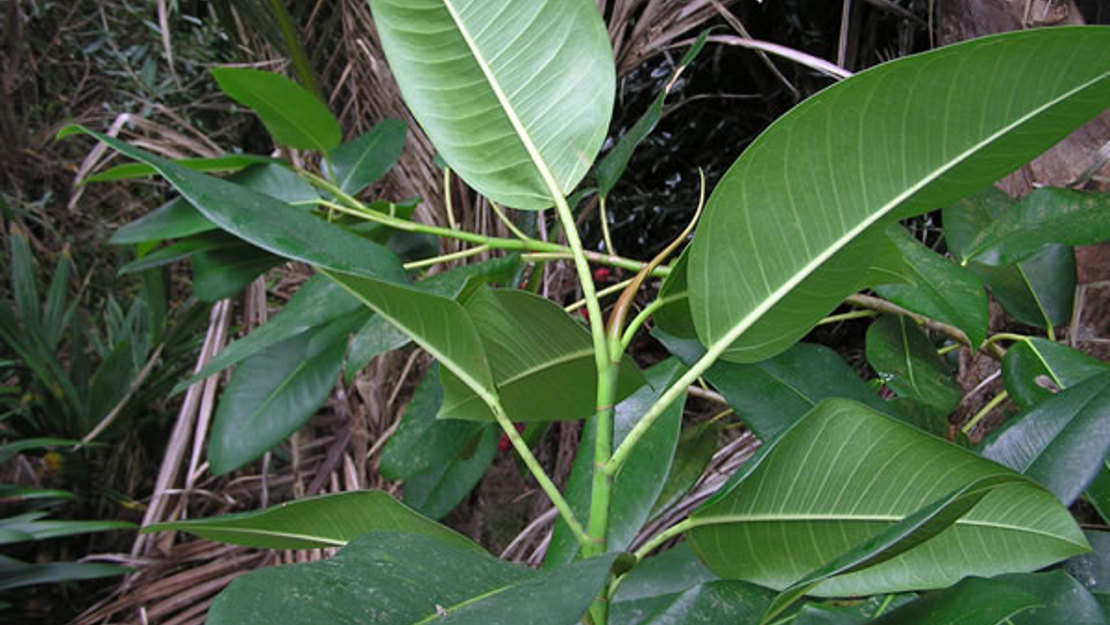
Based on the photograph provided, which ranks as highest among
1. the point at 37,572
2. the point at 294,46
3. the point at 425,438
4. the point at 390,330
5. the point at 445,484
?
the point at 294,46

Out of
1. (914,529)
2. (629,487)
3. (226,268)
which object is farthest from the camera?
(226,268)

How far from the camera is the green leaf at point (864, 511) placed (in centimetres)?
34

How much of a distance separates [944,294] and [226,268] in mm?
628

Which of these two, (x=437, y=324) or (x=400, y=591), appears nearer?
(x=400, y=591)

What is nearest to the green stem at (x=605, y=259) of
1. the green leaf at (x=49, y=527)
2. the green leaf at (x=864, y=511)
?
the green leaf at (x=864, y=511)

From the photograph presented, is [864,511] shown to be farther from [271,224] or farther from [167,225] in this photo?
[167,225]

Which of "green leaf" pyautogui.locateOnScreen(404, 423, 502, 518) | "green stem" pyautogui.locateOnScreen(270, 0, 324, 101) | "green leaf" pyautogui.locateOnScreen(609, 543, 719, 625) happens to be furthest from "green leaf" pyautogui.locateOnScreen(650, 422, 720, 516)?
"green stem" pyautogui.locateOnScreen(270, 0, 324, 101)

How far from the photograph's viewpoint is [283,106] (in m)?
0.73

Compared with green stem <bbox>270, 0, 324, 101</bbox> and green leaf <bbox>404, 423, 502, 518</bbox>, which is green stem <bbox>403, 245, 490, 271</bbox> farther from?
green stem <bbox>270, 0, 324, 101</bbox>

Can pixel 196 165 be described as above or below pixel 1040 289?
above

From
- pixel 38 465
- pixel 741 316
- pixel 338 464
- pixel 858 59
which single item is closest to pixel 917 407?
pixel 741 316

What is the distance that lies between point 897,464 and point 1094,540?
0.14 meters

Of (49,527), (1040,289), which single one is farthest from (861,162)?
(49,527)

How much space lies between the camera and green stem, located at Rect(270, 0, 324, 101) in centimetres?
116
